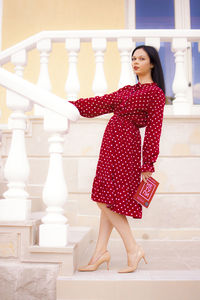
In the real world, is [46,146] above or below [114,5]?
below


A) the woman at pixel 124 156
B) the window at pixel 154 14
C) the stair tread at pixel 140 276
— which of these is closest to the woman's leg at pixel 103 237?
the woman at pixel 124 156

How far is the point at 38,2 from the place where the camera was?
16.4 feet

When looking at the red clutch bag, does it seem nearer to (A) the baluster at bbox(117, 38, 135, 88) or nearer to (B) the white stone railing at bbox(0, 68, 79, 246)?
(B) the white stone railing at bbox(0, 68, 79, 246)

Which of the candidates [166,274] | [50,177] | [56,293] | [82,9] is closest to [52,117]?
[50,177]

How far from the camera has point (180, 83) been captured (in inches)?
122

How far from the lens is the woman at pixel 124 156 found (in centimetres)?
189

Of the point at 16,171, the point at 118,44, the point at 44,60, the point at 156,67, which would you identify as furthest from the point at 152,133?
the point at 44,60

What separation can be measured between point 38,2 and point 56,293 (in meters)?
4.68

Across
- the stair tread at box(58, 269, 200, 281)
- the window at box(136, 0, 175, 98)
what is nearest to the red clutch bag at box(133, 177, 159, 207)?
the stair tread at box(58, 269, 200, 281)

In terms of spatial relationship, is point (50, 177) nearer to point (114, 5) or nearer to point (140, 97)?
point (140, 97)

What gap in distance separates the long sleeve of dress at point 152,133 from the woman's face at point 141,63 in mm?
225

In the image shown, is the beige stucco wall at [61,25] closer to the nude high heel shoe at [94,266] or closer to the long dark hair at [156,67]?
the long dark hair at [156,67]

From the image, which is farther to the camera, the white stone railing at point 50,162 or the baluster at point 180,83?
the baluster at point 180,83

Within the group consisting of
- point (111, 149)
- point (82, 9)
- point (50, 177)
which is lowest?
point (50, 177)
